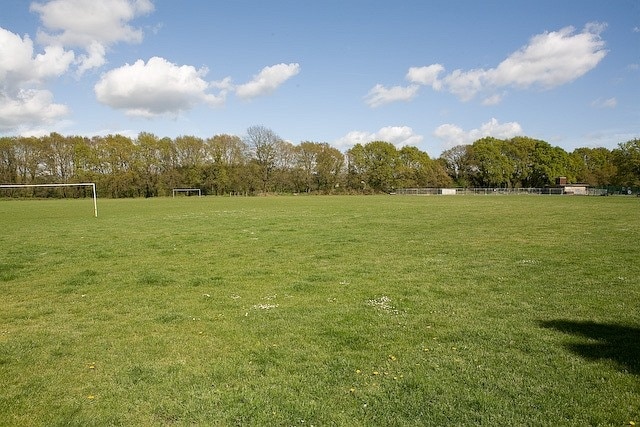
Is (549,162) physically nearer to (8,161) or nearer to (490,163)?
(490,163)

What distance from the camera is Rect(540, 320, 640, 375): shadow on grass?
252 inches

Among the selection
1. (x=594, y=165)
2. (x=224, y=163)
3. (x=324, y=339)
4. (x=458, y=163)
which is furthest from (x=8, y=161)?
(x=594, y=165)

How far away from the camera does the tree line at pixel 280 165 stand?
97.5 m

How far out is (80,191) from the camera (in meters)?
93.1

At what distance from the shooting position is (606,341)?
280 inches

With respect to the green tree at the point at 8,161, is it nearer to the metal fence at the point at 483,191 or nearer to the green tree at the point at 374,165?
the green tree at the point at 374,165

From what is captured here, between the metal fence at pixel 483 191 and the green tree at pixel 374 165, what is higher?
the green tree at pixel 374 165

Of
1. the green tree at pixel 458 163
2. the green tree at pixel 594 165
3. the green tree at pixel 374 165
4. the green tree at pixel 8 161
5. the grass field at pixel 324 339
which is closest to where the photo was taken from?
the grass field at pixel 324 339

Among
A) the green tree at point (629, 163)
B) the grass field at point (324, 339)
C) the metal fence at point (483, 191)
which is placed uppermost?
the green tree at point (629, 163)

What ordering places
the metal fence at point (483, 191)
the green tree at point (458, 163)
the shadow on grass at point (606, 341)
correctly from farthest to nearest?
1. the green tree at point (458, 163)
2. the metal fence at point (483, 191)
3. the shadow on grass at point (606, 341)

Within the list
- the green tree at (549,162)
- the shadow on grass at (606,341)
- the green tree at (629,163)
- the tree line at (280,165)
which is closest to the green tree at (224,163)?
the tree line at (280,165)

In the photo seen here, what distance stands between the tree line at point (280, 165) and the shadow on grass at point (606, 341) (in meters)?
101

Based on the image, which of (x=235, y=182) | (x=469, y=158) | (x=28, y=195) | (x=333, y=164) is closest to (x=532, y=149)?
(x=469, y=158)

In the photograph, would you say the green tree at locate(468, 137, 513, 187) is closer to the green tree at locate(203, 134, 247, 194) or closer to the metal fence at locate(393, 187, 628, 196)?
the metal fence at locate(393, 187, 628, 196)
